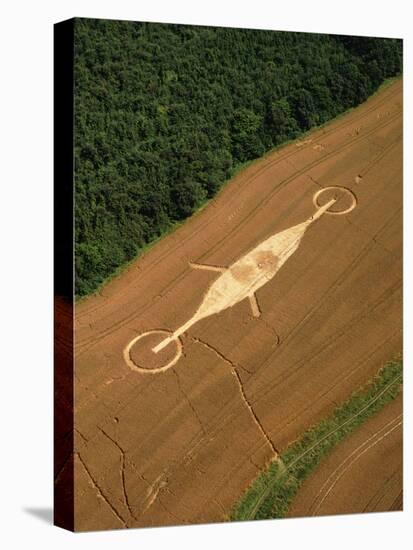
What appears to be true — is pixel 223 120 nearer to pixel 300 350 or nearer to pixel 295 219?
pixel 295 219

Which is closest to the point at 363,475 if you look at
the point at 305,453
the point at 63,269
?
the point at 305,453

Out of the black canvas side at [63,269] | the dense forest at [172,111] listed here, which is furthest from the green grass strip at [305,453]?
the dense forest at [172,111]

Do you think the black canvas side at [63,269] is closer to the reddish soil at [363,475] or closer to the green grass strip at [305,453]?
the green grass strip at [305,453]

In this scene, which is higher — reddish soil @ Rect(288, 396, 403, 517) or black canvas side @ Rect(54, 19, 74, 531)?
black canvas side @ Rect(54, 19, 74, 531)

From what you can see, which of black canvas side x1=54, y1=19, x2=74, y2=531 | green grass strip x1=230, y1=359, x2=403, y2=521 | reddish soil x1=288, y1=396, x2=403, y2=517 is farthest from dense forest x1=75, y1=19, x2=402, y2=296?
reddish soil x1=288, y1=396, x2=403, y2=517

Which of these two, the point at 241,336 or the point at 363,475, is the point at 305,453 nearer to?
the point at 363,475

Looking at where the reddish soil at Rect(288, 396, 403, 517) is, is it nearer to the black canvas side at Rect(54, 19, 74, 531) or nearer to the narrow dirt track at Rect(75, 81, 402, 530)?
the narrow dirt track at Rect(75, 81, 402, 530)
